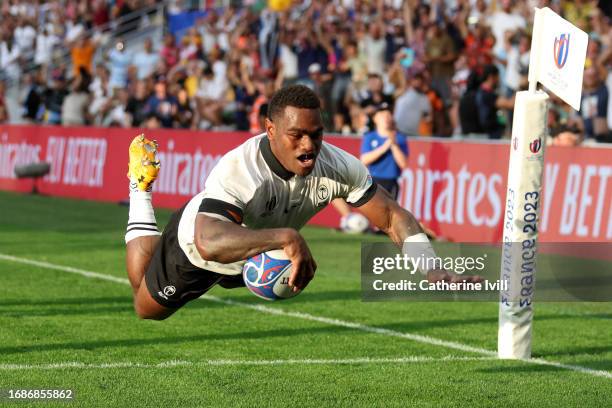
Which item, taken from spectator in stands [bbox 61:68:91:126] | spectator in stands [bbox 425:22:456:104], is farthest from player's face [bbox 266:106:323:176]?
spectator in stands [bbox 61:68:91:126]

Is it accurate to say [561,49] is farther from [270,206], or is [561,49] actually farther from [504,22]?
[504,22]

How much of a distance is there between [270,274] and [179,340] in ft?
9.88

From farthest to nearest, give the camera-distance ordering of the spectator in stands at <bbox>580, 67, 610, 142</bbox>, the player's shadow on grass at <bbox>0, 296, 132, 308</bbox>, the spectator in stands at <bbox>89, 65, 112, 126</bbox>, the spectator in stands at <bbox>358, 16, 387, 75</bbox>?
1. the spectator in stands at <bbox>89, 65, 112, 126</bbox>
2. the spectator in stands at <bbox>358, 16, 387, 75</bbox>
3. the spectator in stands at <bbox>580, 67, 610, 142</bbox>
4. the player's shadow on grass at <bbox>0, 296, 132, 308</bbox>

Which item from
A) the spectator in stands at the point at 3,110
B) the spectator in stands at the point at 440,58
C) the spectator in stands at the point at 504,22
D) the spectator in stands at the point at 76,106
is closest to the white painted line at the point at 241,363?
the spectator in stands at the point at 504,22

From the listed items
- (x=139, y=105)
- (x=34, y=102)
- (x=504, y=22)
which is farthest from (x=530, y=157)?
(x=34, y=102)

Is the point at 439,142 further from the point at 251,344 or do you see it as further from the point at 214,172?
the point at 214,172

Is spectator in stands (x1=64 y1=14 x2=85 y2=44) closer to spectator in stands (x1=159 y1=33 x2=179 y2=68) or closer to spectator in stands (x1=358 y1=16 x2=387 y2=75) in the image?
spectator in stands (x1=159 y1=33 x2=179 y2=68)

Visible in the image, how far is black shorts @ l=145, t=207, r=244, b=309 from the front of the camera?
323 inches

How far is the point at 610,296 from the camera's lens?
8.75 m

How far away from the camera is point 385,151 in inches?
689

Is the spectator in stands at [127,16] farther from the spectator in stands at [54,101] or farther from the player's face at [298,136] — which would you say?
the player's face at [298,136]

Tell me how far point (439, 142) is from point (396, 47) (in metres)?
4.69

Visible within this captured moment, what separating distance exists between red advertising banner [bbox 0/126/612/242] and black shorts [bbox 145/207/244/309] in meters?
8.23

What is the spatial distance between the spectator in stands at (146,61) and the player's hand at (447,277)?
2264cm
